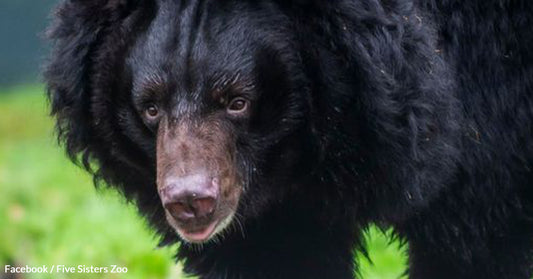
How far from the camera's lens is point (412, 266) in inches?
218

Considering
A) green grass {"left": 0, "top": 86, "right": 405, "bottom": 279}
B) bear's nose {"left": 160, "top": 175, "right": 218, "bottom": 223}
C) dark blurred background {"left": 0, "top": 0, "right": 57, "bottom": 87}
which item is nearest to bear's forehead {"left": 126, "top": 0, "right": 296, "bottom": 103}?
bear's nose {"left": 160, "top": 175, "right": 218, "bottom": 223}

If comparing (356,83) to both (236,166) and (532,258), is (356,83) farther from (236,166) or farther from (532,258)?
(532,258)

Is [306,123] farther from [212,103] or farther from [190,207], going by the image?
[190,207]

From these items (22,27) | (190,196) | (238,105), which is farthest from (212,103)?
(22,27)

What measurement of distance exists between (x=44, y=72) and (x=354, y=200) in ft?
4.20

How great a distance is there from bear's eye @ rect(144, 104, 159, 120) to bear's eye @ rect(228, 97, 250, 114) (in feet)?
0.85

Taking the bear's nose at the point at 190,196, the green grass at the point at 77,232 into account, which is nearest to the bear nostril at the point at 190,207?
the bear's nose at the point at 190,196

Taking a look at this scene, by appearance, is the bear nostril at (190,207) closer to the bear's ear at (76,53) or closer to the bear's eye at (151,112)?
the bear's eye at (151,112)

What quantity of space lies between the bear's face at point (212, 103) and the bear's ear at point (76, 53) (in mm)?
210

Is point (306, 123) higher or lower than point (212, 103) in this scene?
lower

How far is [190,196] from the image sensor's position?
13.5ft

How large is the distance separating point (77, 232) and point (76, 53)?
284 cm

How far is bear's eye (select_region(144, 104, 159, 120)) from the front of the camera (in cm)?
438

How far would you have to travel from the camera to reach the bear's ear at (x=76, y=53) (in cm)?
460
